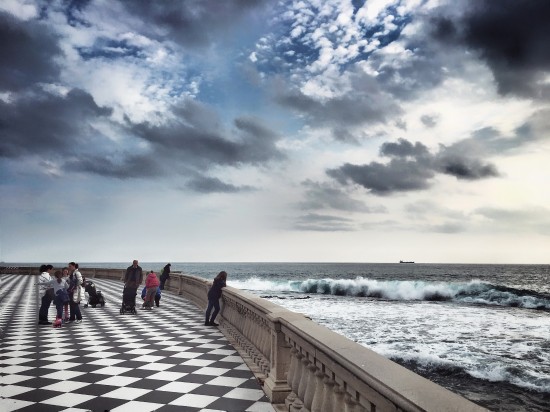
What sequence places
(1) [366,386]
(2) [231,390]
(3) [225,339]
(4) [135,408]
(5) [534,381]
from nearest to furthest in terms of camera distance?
(1) [366,386]
(4) [135,408]
(2) [231,390]
(3) [225,339]
(5) [534,381]

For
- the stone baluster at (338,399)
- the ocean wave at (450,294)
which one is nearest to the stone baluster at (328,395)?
the stone baluster at (338,399)

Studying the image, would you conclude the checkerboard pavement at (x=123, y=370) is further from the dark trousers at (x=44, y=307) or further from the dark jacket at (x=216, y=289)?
the dark jacket at (x=216, y=289)

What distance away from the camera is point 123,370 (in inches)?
218

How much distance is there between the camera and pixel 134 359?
618 cm

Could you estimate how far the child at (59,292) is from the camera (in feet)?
30.7

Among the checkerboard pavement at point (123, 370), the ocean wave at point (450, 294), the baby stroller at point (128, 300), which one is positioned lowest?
the ocean wave at point (450, 294)

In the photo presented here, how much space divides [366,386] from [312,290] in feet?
145

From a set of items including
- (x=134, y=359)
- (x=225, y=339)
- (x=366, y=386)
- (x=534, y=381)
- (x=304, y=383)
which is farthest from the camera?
(x=534, y=381)

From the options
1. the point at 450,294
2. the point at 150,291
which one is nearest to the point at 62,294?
the point at 150,291

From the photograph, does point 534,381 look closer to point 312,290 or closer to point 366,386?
point 366,386

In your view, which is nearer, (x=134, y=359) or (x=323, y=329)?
(x=323, y=329)

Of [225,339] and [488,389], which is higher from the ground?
[225,339]

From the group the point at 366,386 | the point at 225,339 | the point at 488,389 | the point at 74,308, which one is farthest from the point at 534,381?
the point at 74,308

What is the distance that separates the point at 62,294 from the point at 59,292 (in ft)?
0.31
